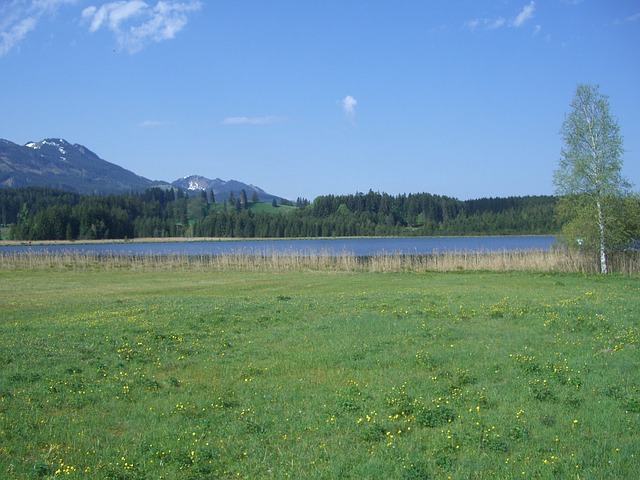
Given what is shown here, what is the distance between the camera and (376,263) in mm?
47312

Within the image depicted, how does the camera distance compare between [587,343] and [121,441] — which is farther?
[587,343]

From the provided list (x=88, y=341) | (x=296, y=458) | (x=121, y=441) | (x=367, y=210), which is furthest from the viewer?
(x=367, y=210)

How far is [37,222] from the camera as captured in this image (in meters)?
132

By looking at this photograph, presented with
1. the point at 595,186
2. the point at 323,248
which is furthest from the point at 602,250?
the point at 323,248

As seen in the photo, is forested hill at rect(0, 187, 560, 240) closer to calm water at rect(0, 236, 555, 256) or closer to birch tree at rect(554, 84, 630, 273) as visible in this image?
calm water at rect(0, 236, 555, 256)

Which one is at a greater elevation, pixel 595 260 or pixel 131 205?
pixel 131 205

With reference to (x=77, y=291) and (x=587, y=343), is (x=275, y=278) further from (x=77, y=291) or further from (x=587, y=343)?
(x=587, y=343)

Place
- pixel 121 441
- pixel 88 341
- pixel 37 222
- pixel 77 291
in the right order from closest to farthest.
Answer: pixel 121 441, pixel 88 341, pixel 77 291, pixel 37 222

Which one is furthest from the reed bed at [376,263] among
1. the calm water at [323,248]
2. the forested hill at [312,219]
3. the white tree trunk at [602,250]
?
the forested hill at [312,219]

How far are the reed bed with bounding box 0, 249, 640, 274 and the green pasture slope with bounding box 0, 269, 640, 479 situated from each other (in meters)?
25.1

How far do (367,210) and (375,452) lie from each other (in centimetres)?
17161

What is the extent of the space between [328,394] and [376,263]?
38129mm

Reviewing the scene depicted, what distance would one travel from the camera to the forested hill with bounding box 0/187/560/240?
450ft

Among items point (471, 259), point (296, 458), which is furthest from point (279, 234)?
point (296, 458)
